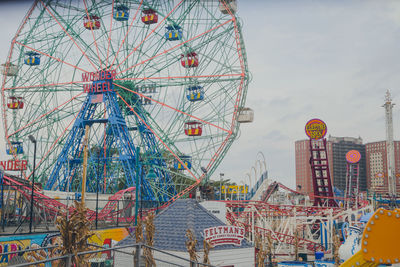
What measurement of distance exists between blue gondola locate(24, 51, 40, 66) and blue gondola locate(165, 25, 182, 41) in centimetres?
1159

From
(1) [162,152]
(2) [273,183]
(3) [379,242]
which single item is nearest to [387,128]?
(2) [273,183]

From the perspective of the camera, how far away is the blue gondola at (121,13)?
32.5 m

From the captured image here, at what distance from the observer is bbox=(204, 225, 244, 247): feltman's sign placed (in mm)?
14812

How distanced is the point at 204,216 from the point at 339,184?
11995 cm

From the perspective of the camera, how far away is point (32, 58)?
34969 millimetres

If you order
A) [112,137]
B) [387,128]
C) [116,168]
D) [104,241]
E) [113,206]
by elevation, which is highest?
[387,128]

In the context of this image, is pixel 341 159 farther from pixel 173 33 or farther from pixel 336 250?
pixel 336 250

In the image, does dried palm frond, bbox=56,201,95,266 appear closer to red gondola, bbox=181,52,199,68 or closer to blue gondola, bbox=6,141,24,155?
red gondola, bbox=181,52,199,68

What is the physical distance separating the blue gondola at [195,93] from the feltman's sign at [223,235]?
16.2 metres

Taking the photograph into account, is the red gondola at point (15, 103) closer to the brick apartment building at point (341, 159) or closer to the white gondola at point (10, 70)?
the white gondola at point (10, 70)

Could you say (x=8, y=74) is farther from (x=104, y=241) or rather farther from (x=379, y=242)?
(x=379, y=242)

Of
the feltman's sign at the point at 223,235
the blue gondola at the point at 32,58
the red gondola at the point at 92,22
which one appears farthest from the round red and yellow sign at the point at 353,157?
the feltman's sign at the point at 223,235

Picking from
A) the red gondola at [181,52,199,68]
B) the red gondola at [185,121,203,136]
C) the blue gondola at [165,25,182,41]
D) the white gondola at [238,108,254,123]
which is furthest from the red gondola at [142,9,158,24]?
the white gondola at [238,108,254,123]

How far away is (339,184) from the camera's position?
5059 inches
